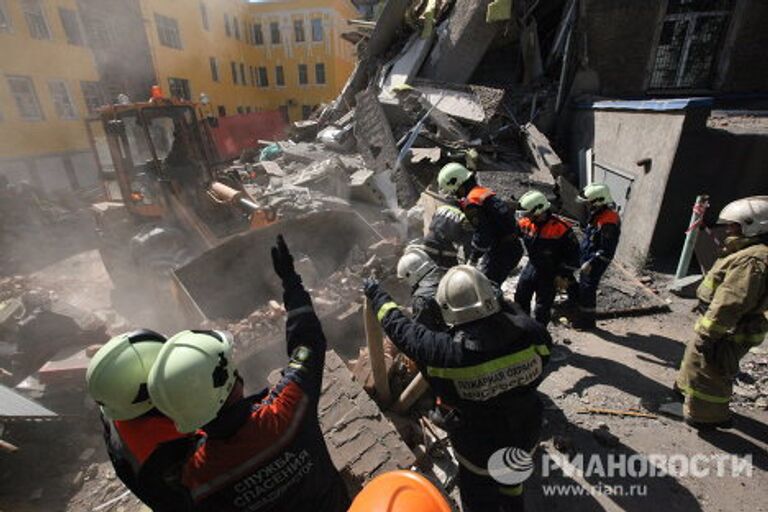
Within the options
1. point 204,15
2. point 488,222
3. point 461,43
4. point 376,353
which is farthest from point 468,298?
point 204,15

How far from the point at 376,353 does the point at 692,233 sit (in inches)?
186

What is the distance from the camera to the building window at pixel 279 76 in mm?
32969

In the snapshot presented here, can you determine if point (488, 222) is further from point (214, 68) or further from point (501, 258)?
point (214, 68)

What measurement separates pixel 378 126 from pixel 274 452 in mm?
9127

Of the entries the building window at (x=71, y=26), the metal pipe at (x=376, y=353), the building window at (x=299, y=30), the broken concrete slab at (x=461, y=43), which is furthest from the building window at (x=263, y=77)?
the metal pipe at (x=376, y=353)

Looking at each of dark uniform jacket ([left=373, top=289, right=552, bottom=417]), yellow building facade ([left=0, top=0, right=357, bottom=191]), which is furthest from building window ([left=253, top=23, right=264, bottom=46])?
dark uniform jacket ([left=373, top=289, right=552, bottom=417])

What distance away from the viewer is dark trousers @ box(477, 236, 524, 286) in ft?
13.6

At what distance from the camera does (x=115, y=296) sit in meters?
6.51

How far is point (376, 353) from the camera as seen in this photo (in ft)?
10.4

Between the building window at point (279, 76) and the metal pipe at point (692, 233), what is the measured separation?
33666mm

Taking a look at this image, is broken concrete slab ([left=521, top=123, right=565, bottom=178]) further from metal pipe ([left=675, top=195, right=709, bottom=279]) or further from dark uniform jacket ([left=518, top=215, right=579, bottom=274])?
dark uniform jacket ([left=518, top=215, right=579, bottom=274])

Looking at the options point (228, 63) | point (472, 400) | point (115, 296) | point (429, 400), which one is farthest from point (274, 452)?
point (228, 63)

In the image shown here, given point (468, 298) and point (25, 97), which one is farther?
point (25, 97)

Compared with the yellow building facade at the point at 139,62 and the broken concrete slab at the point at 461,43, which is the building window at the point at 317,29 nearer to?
the yellow building facade at the point at 139,62
